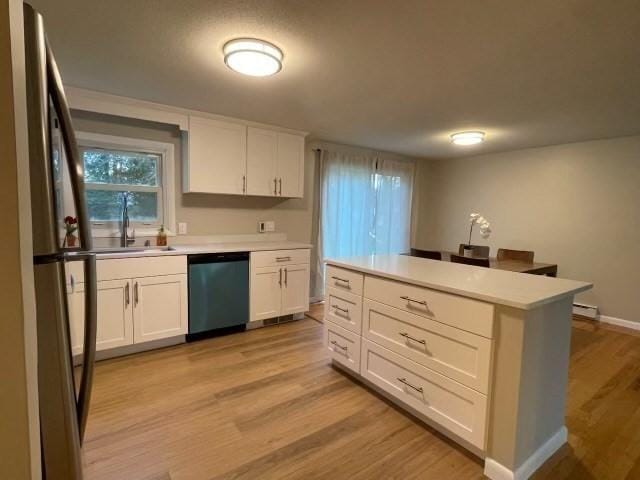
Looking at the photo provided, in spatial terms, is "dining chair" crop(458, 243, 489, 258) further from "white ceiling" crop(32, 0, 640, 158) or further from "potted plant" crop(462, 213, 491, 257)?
"white ceiling" crop(32, 0, 640, 158)

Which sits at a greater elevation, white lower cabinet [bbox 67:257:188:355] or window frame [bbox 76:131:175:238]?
window frame [bbox 76:131:175:238]

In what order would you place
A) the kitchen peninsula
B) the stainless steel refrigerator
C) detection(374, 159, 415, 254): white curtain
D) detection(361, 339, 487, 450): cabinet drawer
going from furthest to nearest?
detection(374, 159, 415, 254): white curtain
detection(361, 339, 487, 450): cabinet drawer
the kitchen peninsula
the stainless steel refrigerator

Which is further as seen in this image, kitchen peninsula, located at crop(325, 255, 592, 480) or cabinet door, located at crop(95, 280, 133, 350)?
cabinet door, located at crop(95, 280, 133, 350)

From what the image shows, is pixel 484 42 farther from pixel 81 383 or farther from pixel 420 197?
pixel 420 197

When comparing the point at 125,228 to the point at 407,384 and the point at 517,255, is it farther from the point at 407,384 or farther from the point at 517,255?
the point at 517,255

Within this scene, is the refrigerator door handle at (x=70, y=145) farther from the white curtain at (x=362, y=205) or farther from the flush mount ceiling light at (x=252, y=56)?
the white curtain at (x=362, y=205)

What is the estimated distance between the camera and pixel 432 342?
176 cm

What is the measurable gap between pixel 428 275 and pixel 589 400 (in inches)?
60.0

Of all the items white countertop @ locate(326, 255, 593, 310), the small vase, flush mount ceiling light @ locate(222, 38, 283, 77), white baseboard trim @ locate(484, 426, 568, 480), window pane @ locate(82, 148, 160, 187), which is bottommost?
white baseboard trim @ locate(484, 426, 568, 480)

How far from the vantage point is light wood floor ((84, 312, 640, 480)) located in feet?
5.23

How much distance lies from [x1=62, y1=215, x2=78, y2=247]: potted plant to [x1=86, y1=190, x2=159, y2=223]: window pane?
2310 millimetres

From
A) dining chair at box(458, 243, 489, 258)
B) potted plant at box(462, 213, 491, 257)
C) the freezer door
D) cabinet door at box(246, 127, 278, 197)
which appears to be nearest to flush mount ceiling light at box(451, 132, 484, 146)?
potted plant at box(462, 213, 491, 257)

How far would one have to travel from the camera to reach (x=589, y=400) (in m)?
2.23

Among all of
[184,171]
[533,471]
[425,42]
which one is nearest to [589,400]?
[533,471]
